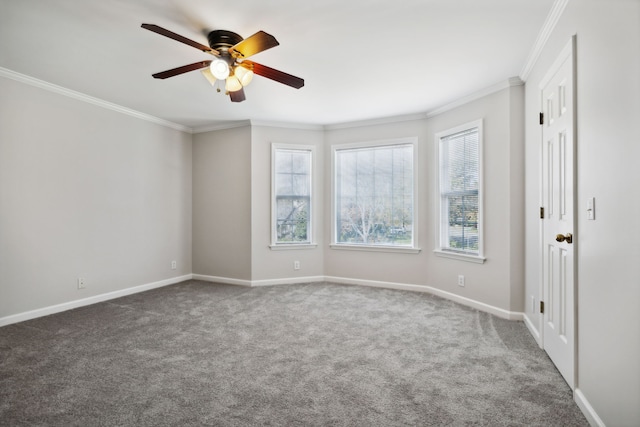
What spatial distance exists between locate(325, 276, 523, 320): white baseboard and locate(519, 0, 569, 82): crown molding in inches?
93.2

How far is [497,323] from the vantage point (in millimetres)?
3406

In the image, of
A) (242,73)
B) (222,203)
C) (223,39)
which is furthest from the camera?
(222,203)

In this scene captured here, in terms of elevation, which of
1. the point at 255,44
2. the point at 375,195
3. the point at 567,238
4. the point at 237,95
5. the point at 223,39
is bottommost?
the point at 567,238

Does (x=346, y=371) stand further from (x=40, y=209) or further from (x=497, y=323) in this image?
(x=40, y=209)

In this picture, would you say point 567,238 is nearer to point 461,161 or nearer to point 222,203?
point 461,161

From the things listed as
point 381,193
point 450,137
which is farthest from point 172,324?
point 450,137

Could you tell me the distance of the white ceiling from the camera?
2.34 meters

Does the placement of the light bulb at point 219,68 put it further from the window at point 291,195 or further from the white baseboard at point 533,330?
the white baseboard at point 533,330

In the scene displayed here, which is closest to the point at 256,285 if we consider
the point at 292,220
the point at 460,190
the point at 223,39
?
the point at 292,220

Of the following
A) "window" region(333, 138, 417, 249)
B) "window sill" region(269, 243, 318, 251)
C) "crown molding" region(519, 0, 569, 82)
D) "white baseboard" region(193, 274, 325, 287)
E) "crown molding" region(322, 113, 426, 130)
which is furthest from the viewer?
"window sill" region(269, 243, 318, 251)

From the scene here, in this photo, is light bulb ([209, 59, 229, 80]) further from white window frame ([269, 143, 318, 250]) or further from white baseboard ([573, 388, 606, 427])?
white baseboard ([573, 388, 606, 427])

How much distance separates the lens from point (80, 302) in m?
4.04

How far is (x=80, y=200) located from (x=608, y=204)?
16.0ft

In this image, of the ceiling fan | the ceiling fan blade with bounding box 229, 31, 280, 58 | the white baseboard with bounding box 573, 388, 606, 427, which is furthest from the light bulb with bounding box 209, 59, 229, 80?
the white baseboard with bounding box 573, 388, 606, 427
